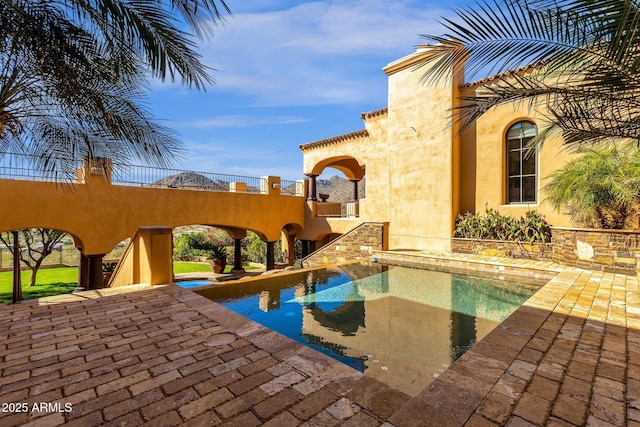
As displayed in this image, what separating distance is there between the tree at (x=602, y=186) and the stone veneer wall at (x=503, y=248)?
147 centimetres

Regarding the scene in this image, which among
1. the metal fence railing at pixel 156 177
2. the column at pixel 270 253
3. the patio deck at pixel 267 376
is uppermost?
the metal fence railing at pixel 156 177

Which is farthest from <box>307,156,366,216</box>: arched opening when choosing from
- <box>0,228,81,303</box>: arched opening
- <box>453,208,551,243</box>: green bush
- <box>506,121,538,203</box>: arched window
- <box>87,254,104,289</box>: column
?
<box>0,228,81,303</box>: arched opening

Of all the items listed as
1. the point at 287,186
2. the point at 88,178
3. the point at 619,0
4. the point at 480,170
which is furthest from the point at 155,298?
the point at 287,186

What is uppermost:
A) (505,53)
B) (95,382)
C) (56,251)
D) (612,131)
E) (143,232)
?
(505,53)

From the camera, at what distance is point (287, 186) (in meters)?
18.9

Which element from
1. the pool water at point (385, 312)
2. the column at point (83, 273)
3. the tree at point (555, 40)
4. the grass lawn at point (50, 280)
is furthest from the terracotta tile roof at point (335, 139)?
the column at point (83, 273)

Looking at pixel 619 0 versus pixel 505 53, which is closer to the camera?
pixel 619 0

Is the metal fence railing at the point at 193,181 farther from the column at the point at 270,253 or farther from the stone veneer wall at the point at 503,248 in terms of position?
the stone veneer wall at the point at 503,248

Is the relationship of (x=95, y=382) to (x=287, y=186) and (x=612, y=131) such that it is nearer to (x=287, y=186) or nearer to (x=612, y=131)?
(x=612, y=131)

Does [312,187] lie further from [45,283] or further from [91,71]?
[45,283]

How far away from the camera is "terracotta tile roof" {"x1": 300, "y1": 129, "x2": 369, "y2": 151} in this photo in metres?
16.6

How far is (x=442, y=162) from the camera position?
40.9ft

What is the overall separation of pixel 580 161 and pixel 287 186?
13986mm

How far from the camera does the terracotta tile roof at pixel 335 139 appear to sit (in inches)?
653
